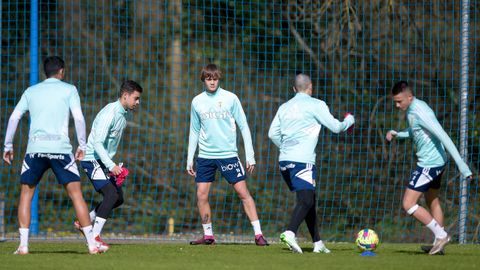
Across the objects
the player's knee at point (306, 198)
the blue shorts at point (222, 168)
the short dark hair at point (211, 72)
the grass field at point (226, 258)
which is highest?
the short dark hair at point (211, 72)

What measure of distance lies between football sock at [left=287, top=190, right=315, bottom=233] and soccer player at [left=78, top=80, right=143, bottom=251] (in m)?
1.78

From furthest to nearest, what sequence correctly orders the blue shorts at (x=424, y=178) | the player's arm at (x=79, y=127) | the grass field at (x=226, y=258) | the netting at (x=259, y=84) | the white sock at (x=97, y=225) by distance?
the netting at (x=259, y=84), the white sock at (x=97, y=225), the blue shorts at (x=424, y=178), the player's arm at (x=79, y=127), the grass field at (x=226, y=258)

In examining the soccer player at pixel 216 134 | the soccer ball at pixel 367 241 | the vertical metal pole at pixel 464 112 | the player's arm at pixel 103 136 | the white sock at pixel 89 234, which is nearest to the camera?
the white sock at pixel 89 234

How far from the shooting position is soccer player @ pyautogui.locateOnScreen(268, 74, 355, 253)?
31.4 ft

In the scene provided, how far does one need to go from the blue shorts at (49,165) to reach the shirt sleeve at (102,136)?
0.69 m

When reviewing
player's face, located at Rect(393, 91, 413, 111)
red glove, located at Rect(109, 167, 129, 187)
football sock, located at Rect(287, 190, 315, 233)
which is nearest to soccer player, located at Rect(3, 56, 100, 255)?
red glove, located at Rect(109, 167, 129, 187)

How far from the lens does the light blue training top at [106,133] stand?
9.95 meters

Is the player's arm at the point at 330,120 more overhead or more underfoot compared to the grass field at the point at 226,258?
more overhead

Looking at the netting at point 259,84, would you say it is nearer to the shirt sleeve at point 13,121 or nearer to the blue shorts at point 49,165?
the blue shorts at point 49,165

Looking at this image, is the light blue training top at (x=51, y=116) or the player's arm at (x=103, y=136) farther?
the player's arm at (x=103, y=136)

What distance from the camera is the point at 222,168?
1103 centimetres

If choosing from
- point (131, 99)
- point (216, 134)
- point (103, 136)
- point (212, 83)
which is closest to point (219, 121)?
point (216, 134)

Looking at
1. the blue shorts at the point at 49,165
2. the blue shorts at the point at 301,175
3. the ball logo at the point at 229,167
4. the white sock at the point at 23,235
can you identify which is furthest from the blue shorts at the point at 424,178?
the white sock at the point at 23,235

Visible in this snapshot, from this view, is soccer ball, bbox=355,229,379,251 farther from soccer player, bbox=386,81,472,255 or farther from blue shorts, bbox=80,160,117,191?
blue shorts, bbox=80,160,117,191
